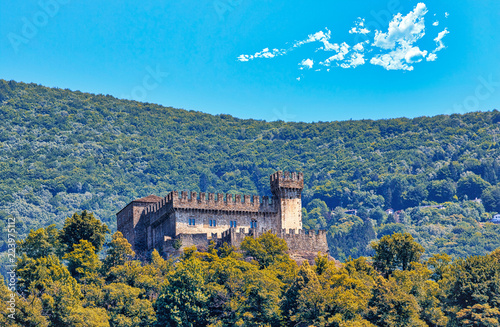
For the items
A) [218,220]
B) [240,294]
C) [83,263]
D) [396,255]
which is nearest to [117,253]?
[83,263]

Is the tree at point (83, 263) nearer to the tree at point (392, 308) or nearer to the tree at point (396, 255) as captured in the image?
the tree at point (392, 308)

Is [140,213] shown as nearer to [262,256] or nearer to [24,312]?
[262,256]

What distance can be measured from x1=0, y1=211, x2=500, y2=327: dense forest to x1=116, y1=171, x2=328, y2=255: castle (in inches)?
206

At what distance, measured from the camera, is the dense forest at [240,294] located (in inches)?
2990

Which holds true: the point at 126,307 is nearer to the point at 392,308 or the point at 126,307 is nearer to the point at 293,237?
the point at 293,237

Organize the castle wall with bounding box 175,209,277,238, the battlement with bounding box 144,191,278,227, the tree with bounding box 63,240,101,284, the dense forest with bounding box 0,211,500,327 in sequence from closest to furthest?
the dense forest with bounding box 0,211,500,327, the tree with bounding box 63,240,101,284, the castle wall with bounding box 175,209,277,238, the battlement with bounding box 144,191,278,227

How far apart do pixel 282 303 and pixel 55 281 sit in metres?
18.5

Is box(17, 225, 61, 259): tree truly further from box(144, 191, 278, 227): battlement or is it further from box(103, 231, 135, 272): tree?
box(144, 191, 278, 227): battlement

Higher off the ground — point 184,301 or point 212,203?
point 212,203

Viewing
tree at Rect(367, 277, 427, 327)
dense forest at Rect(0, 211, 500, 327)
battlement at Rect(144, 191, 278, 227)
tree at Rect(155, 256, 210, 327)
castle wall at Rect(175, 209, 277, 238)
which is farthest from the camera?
battlement at Rect(144, 191, 278, 227)

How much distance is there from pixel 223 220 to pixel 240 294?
60.4 feet

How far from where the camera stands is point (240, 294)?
80750 mm

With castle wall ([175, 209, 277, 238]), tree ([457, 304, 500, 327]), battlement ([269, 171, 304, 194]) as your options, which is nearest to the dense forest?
tree ([457, 304, 500, 327])

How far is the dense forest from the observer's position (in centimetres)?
7594
